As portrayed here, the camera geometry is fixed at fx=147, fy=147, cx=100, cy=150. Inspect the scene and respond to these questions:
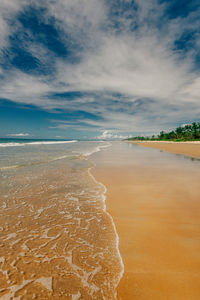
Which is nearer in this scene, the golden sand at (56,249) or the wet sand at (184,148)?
the golden sand at (56,249)

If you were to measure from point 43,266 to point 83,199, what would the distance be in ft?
10.4

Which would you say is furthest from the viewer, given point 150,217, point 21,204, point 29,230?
point 21,204


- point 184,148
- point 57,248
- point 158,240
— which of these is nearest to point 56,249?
point 57,248

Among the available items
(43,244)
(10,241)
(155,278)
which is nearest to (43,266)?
(43,244)

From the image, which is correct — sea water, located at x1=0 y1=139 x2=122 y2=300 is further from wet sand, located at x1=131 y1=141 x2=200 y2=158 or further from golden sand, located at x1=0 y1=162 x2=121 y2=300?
wet sand, located at x1=131 y1=141 x2=200 y2=158

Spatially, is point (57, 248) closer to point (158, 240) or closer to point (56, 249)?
point (56, 249)

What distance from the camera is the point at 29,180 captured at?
8.23 metres

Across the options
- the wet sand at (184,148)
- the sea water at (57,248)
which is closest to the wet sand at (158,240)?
the sea water at (57,248)

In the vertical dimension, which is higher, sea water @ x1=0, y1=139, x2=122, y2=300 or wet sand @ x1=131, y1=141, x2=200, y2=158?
sea water @ x1=0, y1=139, x2=122, y2=300

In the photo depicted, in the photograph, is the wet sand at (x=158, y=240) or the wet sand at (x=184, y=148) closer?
the wet sand at (x=158, y=240)

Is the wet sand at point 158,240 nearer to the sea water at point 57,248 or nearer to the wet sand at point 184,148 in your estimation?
the sea water at point 57,248

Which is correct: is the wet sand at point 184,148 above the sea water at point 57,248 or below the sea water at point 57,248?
below

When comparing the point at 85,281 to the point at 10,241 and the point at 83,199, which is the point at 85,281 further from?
the point at 83,199

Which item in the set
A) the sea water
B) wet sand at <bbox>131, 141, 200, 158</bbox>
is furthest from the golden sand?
wet sand at <bbox>131, 141, 200, 158</bbox>
